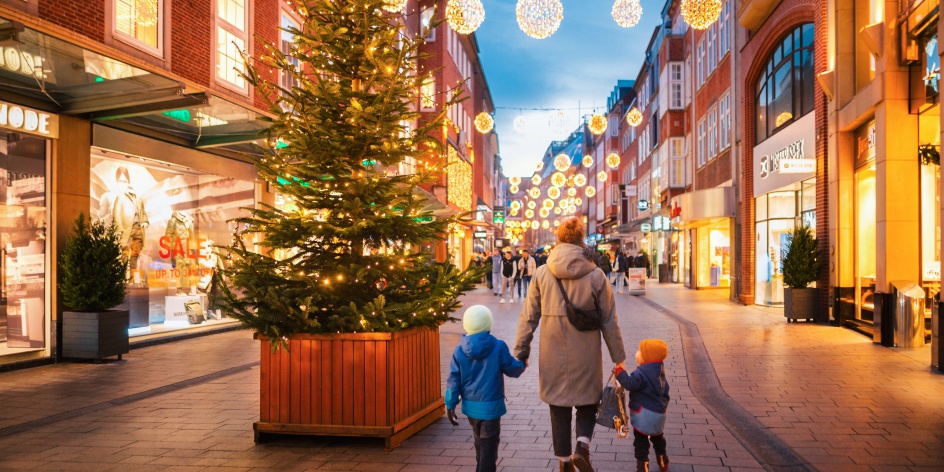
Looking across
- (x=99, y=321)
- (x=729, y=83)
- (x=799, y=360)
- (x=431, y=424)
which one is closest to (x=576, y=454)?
(x=431, y=424)

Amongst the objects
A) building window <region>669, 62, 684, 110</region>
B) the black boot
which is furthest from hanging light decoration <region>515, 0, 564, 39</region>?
building window <region>669, 62, 684, 110</region>

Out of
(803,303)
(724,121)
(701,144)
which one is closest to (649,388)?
(803,303)

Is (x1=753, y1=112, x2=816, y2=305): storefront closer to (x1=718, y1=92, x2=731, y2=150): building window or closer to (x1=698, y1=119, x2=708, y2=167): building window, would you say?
(x1=718, y1=92, x2=731, y2=150): building window

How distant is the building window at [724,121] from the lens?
85.4ft

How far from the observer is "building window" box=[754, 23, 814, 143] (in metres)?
17.8

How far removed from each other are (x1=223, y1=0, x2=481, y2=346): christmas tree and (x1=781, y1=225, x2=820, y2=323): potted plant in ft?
37.9

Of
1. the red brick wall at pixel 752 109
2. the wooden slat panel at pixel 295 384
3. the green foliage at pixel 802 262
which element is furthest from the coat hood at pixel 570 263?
the red brick wall at pixel 752 109

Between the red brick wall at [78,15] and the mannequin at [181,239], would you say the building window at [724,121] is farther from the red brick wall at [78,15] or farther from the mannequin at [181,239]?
the red brick wall at [78,15]

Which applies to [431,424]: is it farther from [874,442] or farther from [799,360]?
[799,360]

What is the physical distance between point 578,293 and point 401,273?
2151mm

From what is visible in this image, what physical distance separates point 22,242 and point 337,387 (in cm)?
719

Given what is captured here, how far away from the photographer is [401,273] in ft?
21.7

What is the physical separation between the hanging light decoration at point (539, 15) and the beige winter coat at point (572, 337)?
23.7 feet

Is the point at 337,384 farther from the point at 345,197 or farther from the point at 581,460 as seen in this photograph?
the point at 581,460
